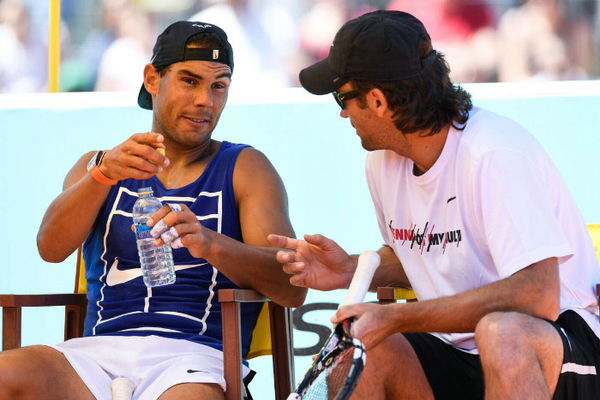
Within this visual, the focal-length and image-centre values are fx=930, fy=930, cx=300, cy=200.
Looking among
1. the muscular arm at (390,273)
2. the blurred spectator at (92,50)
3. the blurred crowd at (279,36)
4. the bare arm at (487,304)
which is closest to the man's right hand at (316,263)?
the muscular arm at (390,273)

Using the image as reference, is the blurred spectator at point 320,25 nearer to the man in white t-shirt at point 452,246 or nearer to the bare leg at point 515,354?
the man in white t-shirt at point 452,246

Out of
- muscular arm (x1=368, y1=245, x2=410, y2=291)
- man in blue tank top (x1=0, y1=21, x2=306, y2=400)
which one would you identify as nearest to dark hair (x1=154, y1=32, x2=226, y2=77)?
man in blue tank top (x1=0, y1=21, x2=306, y2=400)

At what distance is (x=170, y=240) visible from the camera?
8.27ft

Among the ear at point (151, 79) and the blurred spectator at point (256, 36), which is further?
the blurred spectator at point (256, 36)

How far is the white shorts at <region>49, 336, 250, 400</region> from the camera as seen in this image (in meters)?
2.49

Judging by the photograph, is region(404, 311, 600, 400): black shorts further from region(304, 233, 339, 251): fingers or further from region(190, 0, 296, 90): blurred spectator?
region(190, 0, 296, 90): blurred spectator

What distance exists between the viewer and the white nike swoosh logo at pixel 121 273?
Result: 9.26ft

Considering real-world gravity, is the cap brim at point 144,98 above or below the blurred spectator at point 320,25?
below

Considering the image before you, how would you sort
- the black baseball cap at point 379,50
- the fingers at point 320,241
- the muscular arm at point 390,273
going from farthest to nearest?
the muscular arm at point 390,273, the fingers at point 320,241, the black baseball cap at point 379,50

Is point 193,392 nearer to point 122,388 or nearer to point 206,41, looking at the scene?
point 122,388

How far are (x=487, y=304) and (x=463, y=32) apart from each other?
213 centimetres

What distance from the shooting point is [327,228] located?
395cm

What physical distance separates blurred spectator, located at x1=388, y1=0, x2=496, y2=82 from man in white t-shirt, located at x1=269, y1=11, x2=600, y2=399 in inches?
56.5

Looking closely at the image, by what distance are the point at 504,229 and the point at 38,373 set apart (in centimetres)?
127
